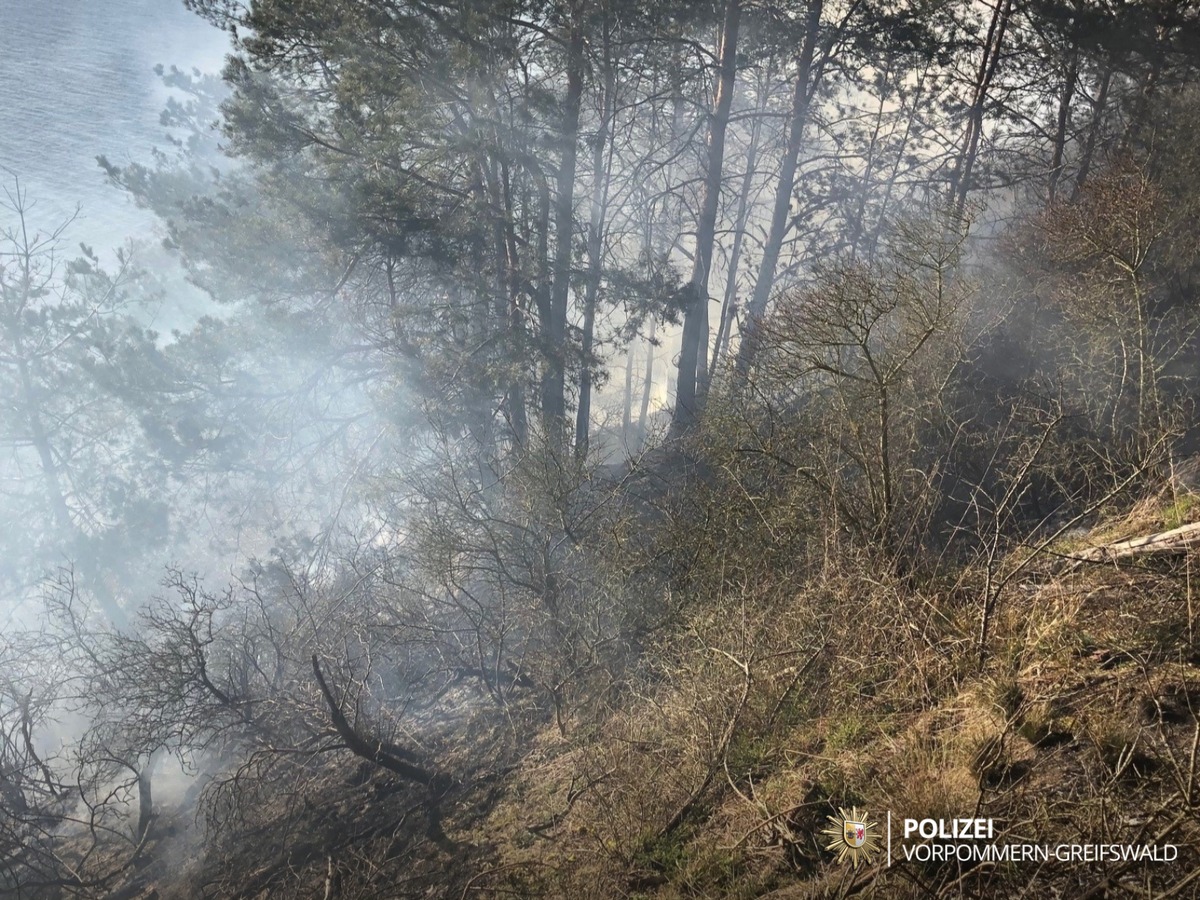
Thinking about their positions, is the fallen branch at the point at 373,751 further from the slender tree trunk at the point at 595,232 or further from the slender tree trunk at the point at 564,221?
the slender tree trunk at the point at 595,232

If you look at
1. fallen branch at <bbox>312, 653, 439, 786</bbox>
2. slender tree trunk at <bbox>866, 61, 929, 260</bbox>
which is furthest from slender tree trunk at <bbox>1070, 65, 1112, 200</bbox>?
fallen branch at <bbox>312, 653, 439, 786</bbox>

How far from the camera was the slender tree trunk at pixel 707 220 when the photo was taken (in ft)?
49.4

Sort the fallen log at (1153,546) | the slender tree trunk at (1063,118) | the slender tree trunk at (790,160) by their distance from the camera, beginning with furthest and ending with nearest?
the slender tree trunk at (790,160) < the slender tree trunk at (1063,118) < the fallen log at (1153,546)

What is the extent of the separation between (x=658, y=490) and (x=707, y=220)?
6.51 metres

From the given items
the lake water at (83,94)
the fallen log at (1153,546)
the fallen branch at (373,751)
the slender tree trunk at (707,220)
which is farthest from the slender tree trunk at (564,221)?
the lake water at (83,94)

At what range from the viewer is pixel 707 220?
16.0 metres

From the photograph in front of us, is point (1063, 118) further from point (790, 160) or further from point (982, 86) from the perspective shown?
point (790, 160)

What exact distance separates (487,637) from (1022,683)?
8.35 metres

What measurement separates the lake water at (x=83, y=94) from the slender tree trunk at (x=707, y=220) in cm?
2519

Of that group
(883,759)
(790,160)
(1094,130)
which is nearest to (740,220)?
(790,160)

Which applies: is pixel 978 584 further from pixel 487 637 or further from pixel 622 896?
pixel 487 637

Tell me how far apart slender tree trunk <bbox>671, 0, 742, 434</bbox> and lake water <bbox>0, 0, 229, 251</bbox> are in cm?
2519

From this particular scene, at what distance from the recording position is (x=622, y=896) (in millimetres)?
5238

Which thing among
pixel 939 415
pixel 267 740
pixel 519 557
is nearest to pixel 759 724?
pixel 519 557
